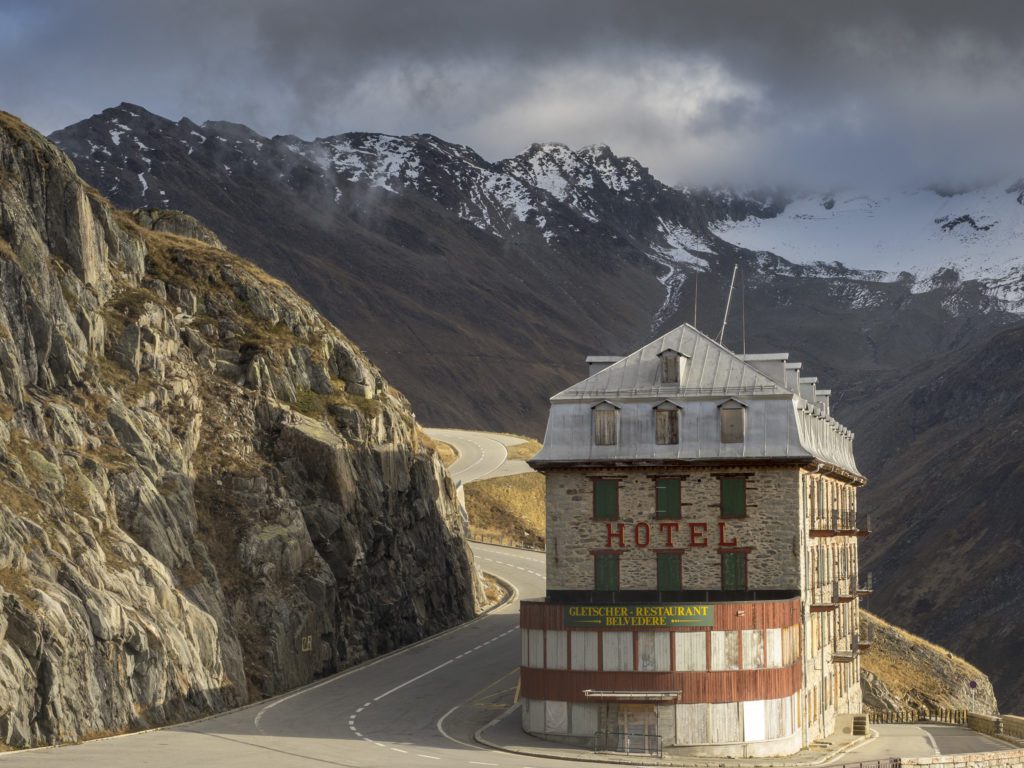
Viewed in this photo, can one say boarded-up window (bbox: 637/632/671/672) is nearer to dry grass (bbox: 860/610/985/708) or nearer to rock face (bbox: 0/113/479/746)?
rock face (bbox: 0/113/479/746)

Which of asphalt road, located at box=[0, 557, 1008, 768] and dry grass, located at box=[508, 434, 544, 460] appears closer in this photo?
asphalt road, located at box=[0, 557, 1008, 768]

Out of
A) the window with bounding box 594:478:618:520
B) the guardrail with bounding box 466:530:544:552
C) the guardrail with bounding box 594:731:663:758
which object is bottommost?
the guardrail with bounding box 594:731:663:758

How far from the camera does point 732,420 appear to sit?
6462 cm

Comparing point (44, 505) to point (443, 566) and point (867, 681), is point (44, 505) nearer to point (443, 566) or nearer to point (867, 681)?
point (443, 566)

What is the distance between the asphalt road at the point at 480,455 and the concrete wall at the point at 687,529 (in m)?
64.9

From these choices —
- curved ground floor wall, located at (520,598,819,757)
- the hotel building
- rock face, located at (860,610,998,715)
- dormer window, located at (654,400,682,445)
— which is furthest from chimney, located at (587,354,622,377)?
rock face, located at (860,610,998,715)

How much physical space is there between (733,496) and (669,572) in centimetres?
422

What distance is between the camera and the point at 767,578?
209 feet

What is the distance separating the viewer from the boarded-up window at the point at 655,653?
57844 mm

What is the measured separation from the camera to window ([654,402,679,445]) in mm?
65000

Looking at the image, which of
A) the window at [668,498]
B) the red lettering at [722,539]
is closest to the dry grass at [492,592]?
the window at [668,498]

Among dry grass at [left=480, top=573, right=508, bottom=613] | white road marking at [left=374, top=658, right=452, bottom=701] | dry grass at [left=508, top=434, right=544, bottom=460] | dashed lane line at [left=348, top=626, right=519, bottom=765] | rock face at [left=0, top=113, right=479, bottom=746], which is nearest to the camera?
dashed lane line at [left=348, top=626, right=519, bottom=765]

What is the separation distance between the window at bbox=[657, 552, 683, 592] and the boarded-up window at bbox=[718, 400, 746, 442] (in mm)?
5486

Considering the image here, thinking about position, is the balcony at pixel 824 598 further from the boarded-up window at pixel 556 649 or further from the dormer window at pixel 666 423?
the boarded-up window at pixel 556 649
